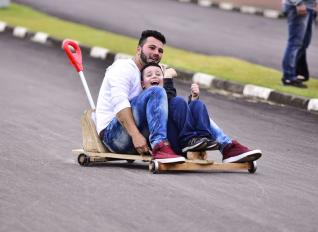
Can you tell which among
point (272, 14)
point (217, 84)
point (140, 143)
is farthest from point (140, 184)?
point (272, 14)

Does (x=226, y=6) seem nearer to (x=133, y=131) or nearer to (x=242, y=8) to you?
(x=242, y=8)

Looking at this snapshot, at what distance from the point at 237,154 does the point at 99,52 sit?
372 inches

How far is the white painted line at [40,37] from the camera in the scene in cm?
1936

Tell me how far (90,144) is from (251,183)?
133 cm

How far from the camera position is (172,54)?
58.2 feet

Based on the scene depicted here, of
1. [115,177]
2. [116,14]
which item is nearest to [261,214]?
[115,177]

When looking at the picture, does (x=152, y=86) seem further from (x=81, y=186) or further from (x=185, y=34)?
(x=185, y=34)

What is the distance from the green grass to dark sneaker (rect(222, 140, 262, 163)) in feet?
17.2

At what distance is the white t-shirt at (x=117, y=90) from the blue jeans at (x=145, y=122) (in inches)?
3.2

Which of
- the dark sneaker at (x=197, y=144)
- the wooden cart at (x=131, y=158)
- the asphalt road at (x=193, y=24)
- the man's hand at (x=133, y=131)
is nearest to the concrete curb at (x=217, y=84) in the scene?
the asphalt road at (x=193, y=24)

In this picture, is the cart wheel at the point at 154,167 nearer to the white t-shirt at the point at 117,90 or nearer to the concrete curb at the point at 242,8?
the white t-shirt at the point at 117,90

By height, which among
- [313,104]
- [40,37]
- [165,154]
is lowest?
[40,37]

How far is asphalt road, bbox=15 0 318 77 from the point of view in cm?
1922

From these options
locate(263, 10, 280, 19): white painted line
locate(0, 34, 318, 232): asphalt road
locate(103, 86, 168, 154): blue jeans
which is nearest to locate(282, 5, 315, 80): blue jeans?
locate(0, 34, 318, 232): asphalt road
